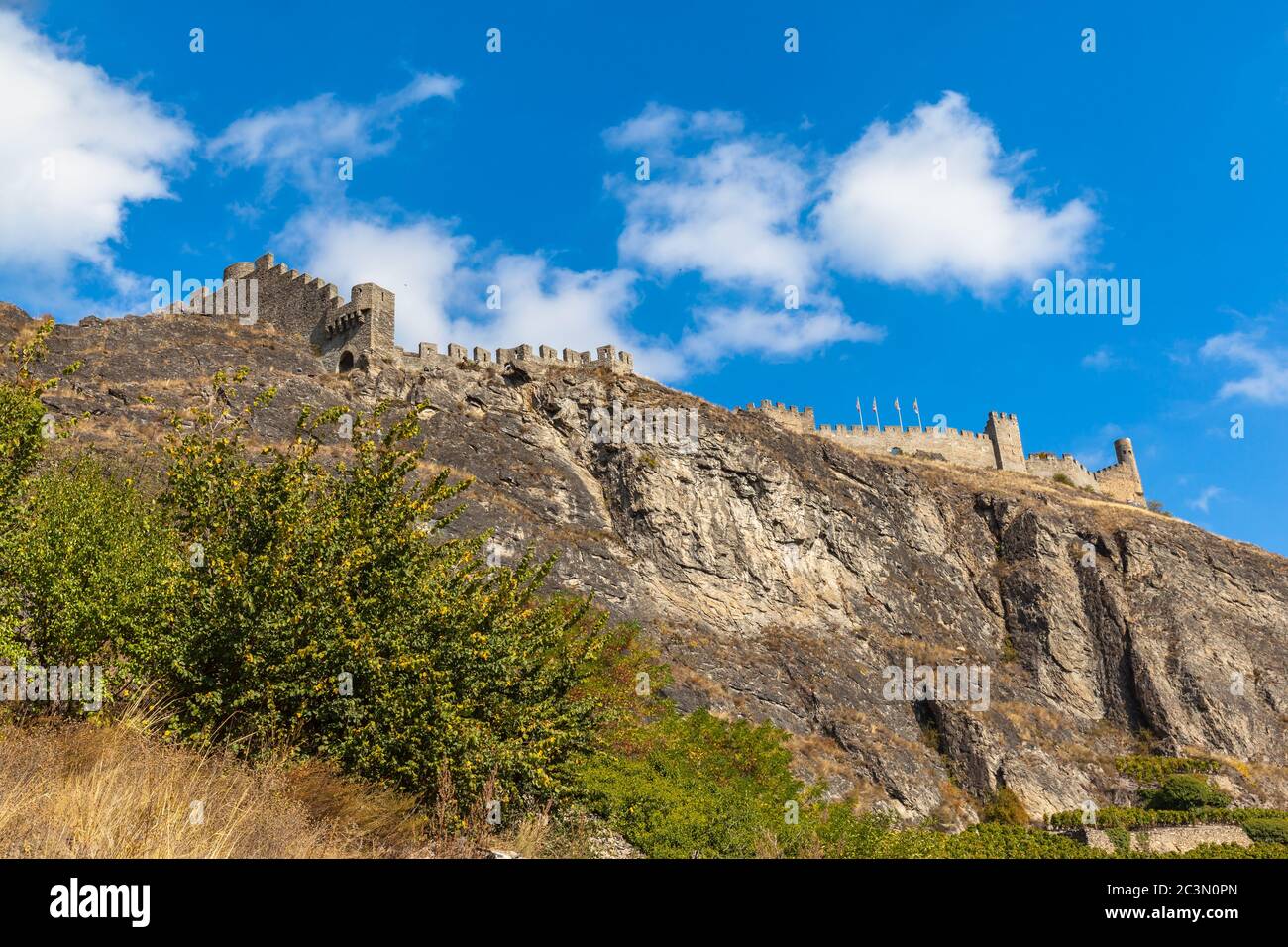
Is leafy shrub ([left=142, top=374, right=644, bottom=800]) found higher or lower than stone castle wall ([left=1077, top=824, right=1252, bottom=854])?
higher

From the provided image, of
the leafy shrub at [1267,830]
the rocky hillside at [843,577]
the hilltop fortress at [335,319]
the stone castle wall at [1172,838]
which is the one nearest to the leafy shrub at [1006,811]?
the rocky hillside at [843,577]

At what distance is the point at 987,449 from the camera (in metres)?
74.8

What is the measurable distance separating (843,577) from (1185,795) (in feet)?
54.4

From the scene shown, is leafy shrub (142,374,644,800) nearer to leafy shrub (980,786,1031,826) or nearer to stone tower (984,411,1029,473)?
leafy shrub (980,786,1031,826)

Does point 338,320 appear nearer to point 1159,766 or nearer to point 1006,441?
point 1159,766

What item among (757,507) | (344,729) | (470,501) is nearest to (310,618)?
(344,729)

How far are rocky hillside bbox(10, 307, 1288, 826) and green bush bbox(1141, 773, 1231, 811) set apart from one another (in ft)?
4.68

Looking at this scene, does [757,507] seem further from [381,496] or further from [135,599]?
[135,599]

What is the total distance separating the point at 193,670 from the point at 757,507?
35.0 m

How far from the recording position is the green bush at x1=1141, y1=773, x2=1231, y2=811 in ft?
123

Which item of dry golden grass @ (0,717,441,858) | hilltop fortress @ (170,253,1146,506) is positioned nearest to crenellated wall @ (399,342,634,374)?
hilltop fortress @ (170,253,1146,506)

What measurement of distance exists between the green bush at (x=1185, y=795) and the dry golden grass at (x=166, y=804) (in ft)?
125

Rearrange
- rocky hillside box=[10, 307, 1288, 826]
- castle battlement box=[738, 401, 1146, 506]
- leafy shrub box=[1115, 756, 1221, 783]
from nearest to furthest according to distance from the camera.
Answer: rocky hillside box=[10, 307, 1288, 826] → leafy shrub box=[1115, 756, 1221, 783] → castle battlement box=[738, 401, 1146, 506]

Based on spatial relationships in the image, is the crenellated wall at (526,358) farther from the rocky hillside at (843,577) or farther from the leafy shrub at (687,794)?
the leafy shrub at (687,794)
